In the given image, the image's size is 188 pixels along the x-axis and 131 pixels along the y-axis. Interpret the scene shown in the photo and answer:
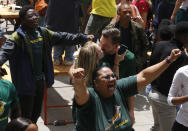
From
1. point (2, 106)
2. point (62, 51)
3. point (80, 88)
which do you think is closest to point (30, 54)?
point (2, 106)

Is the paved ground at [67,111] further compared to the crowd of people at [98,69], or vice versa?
the paved ground at [67,111]

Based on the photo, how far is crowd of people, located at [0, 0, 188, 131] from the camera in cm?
345

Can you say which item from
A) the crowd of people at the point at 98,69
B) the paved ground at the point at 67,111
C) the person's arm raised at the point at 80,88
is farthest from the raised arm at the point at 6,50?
the paved ground at the point at 67,111

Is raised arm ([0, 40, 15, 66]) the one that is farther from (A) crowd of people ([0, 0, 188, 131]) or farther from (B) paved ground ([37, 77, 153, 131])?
(B) paved ground ([37, 77, 153, 131])

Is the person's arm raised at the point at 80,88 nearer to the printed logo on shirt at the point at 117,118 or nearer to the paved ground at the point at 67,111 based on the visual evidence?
the printed logo on shirt at the point at 117,118

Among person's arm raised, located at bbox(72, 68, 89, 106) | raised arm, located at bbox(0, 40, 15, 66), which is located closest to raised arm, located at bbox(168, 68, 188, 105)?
person's arm raised, located at bbox(72, 68, 89, 106)

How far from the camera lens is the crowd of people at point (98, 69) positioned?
3.45 m

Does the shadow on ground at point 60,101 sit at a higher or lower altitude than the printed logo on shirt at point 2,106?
lower

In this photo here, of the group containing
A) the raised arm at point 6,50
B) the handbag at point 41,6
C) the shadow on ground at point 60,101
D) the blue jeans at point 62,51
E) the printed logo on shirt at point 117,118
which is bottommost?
the shadow on ground at point 60,101

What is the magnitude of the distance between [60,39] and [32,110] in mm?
1137

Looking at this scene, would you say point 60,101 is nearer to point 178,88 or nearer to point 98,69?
point 178,88

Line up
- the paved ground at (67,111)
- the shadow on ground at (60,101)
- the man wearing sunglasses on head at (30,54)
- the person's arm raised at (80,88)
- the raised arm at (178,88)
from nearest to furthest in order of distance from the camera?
the person's arm raised at (80,88) → the raised arm at (178,88) → the man wearing sunglasses on head at (30,54) → the paved ground at (67,111) → the shadow on ground at (60,101)

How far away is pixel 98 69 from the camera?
12.0 feet

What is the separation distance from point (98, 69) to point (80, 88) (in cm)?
49
